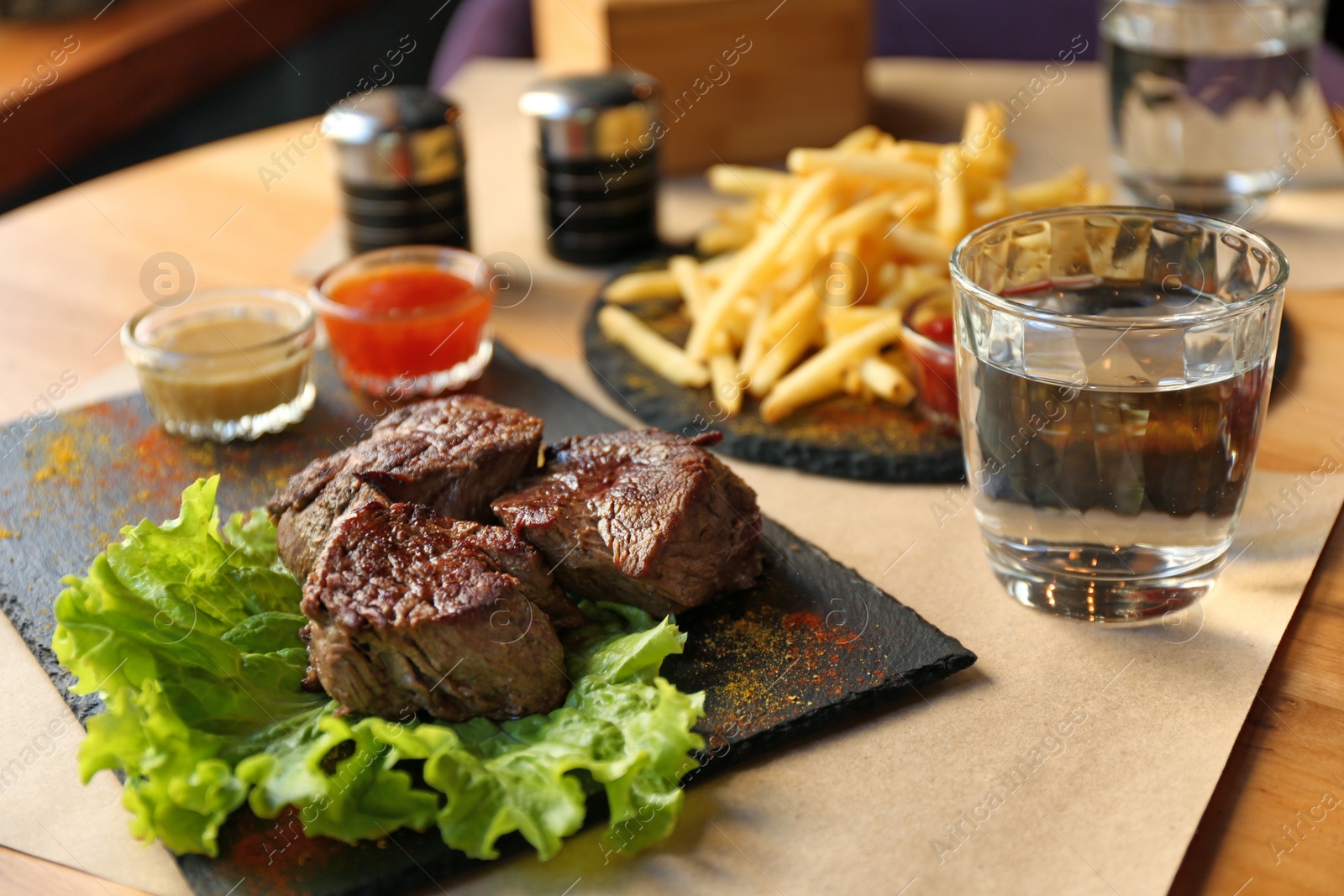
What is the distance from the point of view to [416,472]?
94.7 inches

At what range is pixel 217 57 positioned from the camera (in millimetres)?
7039

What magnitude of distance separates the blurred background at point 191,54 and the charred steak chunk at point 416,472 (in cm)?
373

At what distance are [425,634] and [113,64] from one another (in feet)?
17.4

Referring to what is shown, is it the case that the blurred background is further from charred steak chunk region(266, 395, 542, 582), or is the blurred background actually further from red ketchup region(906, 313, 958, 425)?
charred steak chunk region(266, 395, 542, 582)

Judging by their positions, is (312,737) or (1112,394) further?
(1112,394)

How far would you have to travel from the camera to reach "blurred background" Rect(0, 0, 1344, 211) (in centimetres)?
588

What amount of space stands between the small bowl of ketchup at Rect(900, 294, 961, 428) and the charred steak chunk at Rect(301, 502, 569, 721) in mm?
1300

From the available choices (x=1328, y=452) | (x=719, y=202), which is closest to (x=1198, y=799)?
(x=1328, y=452)

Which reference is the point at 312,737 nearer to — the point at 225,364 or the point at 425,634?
the point at 425,634

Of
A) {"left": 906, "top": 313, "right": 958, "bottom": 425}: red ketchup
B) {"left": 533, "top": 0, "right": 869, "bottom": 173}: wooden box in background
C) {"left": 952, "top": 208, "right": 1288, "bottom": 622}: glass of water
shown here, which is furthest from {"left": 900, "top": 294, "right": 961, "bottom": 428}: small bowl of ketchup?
{"left": 533, "top": 0, "right": 869, "bottom": 173}: wooden box in background

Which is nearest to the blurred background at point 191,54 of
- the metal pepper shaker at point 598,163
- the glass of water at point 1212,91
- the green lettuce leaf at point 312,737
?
the glass of water at point 1212,91

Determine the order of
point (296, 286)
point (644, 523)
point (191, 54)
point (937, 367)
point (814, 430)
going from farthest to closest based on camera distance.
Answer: point (191, 54) → point (296, 286) → point (814, 430) → point (937, 367) → point (644, 523)

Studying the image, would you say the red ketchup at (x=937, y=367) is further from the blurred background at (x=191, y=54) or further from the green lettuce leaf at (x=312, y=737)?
the blurred background at (x=191, y=54)


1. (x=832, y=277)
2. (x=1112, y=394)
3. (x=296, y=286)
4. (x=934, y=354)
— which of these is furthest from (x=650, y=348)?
(x=1112, y=394)
